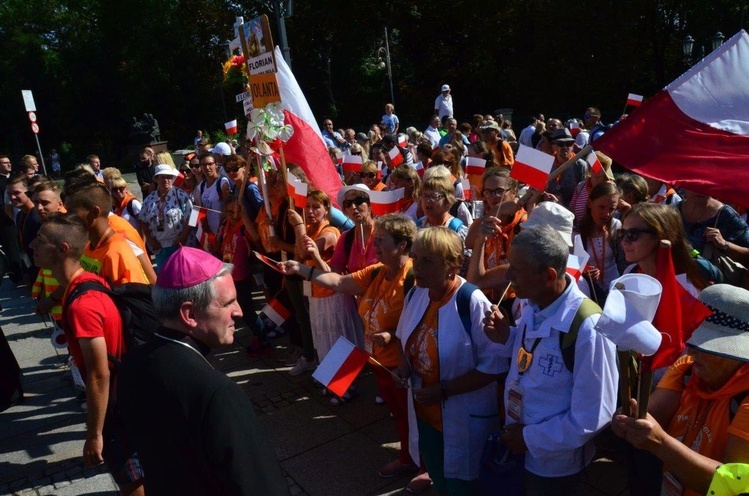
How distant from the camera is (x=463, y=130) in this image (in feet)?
45.3

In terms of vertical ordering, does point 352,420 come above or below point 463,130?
below

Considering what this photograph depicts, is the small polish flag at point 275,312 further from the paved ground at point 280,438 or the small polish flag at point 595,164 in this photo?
the small polish flag at point 595,164

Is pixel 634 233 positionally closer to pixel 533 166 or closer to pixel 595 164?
pixel 533 166

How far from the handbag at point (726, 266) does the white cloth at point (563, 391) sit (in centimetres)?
159

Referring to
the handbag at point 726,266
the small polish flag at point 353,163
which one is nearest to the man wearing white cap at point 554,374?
the handbag at point 726,266

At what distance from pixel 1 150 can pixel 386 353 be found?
4802cm

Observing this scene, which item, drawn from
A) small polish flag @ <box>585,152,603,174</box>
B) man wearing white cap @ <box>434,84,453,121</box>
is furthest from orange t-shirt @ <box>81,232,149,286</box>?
man wearing white cap @ <box>434,84,453,121</box>

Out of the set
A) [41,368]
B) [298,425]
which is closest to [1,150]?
[41,368]

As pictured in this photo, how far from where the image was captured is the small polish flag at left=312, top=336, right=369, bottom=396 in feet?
10.3

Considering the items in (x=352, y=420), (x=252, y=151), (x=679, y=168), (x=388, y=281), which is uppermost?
(x=252, y=151)

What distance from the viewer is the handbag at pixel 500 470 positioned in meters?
2.78

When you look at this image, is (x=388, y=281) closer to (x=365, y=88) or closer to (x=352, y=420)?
(x=352, y=420)

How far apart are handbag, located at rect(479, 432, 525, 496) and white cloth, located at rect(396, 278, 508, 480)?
16cm

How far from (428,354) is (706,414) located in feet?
4.28
